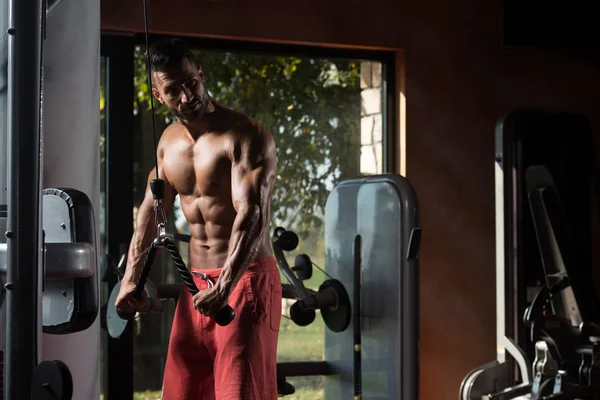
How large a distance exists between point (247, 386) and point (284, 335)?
5.96 feet

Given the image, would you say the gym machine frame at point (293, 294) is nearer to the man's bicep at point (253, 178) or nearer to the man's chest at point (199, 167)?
the man's chest at point (199, 167)

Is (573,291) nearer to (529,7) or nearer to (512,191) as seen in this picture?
(512,191)

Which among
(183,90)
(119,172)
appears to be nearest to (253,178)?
(183,90)

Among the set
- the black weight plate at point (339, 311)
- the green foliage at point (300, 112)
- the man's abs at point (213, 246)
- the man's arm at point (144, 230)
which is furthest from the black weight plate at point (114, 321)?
the green foliage at point (300, 112)

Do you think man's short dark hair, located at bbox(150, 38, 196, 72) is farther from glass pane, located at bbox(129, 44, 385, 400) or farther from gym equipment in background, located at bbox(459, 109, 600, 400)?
gym equipment in background, located at bbox(459, 109, 600, 400)

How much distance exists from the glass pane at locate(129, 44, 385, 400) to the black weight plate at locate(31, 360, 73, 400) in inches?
147

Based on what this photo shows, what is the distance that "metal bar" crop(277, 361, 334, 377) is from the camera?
448 centimetres

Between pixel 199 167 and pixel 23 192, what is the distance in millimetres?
2372

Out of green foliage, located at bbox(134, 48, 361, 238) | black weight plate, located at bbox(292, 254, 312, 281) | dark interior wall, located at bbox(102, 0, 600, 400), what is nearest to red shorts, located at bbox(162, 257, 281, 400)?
black weight plate, located at bbox(292, 254, 312, 281)

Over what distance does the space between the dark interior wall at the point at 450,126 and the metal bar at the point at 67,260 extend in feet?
12.9

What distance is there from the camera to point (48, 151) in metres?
1.17

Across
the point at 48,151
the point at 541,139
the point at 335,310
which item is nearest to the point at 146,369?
the point at 335,310

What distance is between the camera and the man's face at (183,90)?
3248mm

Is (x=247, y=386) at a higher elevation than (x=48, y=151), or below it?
below
